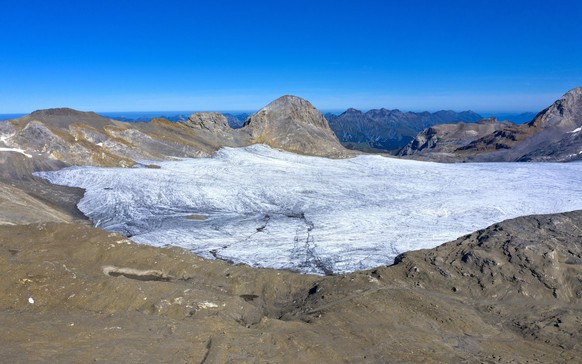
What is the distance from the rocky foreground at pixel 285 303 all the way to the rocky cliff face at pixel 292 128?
4068 centimetres

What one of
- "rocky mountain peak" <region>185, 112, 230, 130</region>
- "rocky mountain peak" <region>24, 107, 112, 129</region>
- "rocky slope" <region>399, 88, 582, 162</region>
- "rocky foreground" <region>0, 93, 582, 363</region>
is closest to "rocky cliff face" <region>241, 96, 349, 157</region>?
"rocky mountain peak" <region>185, 112, 230, 130</region>

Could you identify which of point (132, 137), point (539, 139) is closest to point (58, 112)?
point (132, 137)

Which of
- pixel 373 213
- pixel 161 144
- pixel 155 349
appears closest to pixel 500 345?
pixel 155 349

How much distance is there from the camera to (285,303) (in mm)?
17047

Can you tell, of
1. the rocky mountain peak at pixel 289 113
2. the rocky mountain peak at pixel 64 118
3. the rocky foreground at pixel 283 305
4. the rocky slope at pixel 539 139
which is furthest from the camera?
the rocky mountain peak at pixel 289 113

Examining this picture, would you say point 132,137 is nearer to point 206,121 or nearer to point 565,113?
point 206,121

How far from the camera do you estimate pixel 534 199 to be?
3547 cm

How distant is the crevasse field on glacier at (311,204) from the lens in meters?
25.5

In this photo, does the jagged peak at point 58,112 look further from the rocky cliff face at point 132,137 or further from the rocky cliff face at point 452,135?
the rocky cliff face at point 452,135

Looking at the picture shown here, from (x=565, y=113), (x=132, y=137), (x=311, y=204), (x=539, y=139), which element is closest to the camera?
(x=311, y=204)

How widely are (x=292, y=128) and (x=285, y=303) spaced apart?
52.8 meters

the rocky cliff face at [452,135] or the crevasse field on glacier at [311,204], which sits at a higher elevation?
the rocky cliff face at [452,135]

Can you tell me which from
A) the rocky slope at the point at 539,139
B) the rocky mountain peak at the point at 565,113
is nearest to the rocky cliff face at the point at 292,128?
the rocky slope at the point at 539,139

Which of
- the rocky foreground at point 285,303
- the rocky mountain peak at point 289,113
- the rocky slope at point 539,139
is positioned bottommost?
the rocky foreground at point 285,303
